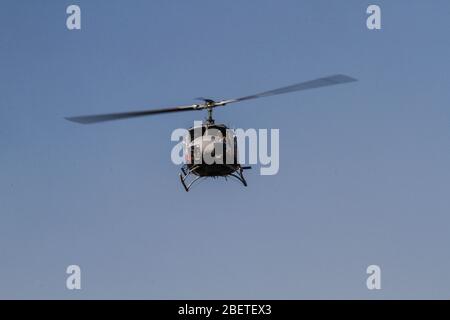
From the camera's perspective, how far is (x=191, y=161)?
161 feet

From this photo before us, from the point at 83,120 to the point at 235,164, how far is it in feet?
26.3
